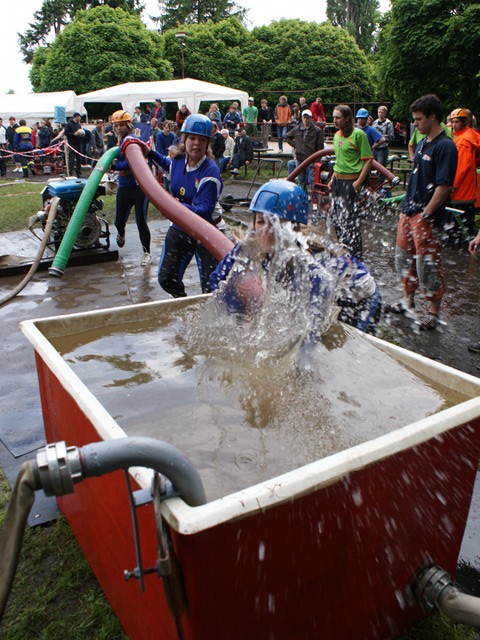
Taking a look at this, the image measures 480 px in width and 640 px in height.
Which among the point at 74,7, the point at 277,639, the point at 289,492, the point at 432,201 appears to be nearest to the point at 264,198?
the point at 289,492

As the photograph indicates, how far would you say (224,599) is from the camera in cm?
156

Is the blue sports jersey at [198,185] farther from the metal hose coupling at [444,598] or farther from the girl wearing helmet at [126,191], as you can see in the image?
the metal hose coupling at [444,598]

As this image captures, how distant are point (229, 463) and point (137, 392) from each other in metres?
0.71

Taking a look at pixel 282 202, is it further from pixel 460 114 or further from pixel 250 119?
pixel 250 119

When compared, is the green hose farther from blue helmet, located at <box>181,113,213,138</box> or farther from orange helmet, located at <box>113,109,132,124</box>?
blue helmet, located at <box>181,113,213,138</box>

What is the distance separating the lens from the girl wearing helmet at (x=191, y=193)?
4699 mm

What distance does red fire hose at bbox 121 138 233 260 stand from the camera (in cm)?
366

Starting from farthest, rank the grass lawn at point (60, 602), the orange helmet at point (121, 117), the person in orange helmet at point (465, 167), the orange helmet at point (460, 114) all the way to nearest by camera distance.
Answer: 1. the orange helmet at point (460, 114)
2. the person in orange helmet at point (465, 167)
3. the orange helmet at point (121, 117)
4. the grass lawn at point (60, 602)

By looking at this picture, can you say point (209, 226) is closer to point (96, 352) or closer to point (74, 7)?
point (96, 352)

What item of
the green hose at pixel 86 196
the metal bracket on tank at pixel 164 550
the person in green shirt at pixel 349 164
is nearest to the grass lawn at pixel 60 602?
the metal bracket on tank at pixel 164 550

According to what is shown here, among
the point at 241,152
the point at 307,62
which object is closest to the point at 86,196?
the point at 241,152

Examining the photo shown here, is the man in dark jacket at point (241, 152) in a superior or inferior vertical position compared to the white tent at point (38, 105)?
inferior

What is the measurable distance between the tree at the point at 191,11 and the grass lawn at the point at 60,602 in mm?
63356

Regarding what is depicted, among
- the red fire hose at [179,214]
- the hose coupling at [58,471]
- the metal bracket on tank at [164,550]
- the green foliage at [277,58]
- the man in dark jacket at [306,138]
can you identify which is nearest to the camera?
the hose coupling at [58,471]
